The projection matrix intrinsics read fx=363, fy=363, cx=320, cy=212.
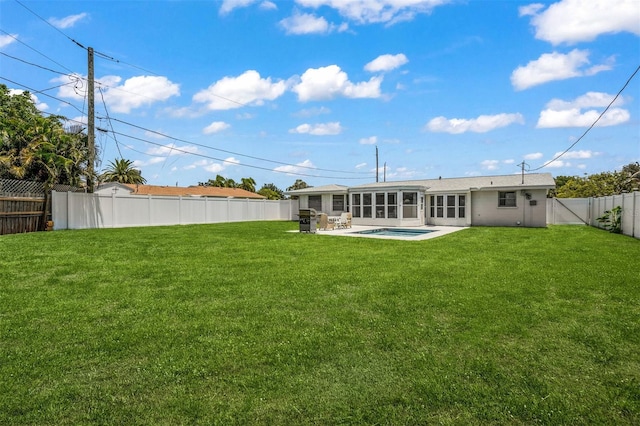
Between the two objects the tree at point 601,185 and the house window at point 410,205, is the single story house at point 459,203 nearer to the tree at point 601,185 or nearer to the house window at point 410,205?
the house window at point 410,205

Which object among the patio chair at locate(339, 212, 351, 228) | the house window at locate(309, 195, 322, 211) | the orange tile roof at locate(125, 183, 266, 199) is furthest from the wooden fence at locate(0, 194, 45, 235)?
the orange tile roof at locate(125, 183, 266, 199)

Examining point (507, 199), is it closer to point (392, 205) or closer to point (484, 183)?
point (484, 183)

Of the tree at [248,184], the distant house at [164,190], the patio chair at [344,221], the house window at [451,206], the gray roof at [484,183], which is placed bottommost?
the patio chair at [344,221]

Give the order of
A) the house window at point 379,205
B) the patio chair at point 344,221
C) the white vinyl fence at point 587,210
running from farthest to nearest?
1. the house window at point 379,205
2. the patio chair at point 344,221
3. the white vinyl fence at point 587,210

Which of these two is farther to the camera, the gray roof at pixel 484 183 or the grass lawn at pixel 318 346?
the gray roof at pixel 484 183

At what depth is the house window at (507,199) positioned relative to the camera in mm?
20250

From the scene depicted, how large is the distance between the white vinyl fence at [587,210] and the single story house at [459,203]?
2225 mm

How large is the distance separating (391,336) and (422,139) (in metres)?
27.4

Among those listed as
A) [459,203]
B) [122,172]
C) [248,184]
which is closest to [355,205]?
[459,203]

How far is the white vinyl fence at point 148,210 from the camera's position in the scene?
1639 centimetres

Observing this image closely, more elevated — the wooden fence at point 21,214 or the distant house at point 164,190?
the distant house at point 164,190

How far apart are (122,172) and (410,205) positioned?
43.4 m

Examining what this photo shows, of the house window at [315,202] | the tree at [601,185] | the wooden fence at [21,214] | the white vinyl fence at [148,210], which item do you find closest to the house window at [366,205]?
the house window at [315,202]

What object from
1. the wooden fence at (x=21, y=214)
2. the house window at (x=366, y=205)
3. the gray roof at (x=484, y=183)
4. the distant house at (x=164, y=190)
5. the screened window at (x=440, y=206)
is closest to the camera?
the wooden fence at (x=21, y=214)
